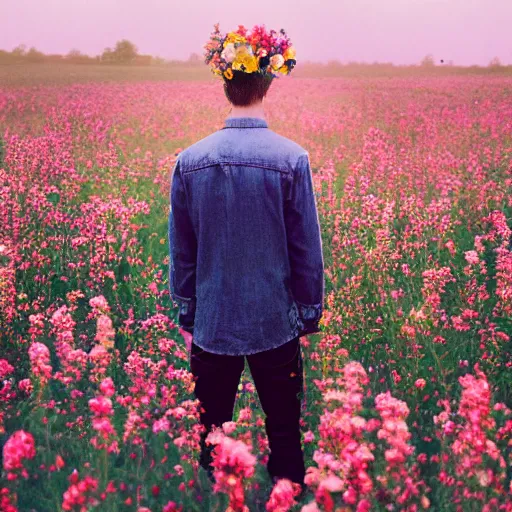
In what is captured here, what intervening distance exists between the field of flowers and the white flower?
134cm

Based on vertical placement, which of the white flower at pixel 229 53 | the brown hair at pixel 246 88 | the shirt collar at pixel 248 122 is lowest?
the shirt collar at pixel 248 122

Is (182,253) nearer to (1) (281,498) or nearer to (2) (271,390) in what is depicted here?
(2) (271,390)

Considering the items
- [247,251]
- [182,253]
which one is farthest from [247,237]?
[182,253]

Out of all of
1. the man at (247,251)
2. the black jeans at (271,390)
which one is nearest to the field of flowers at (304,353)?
the black jeans at (271,390)

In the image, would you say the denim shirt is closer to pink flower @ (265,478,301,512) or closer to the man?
the man

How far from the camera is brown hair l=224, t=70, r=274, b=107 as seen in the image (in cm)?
194

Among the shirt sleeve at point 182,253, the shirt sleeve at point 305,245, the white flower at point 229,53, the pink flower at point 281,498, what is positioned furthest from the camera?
the shirt sleeve at point 182,253

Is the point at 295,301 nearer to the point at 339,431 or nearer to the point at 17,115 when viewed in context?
the point at 339,431

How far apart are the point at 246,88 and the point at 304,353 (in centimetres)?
202

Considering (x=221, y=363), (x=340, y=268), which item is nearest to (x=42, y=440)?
(x=221, y=363)

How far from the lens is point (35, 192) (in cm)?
465

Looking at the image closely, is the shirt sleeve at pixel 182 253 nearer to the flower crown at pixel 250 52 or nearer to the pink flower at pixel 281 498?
the flower crown at pixel 250 52

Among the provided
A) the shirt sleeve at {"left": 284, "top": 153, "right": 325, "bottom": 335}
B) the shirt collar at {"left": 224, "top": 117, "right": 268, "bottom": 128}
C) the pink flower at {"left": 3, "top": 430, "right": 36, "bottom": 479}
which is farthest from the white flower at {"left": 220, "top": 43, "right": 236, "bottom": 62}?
the pink flower at {"left": 3, "top": 430, "right": 36, "bottom": 479}

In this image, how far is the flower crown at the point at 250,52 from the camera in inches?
74.6
